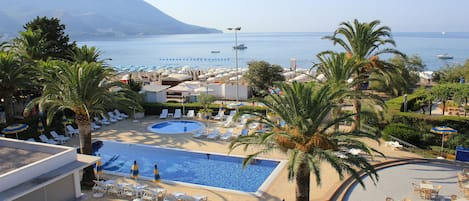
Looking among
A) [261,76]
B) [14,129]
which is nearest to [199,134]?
[14,129]

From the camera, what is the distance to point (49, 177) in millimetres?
10297

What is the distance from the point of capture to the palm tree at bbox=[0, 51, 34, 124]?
20281 mm

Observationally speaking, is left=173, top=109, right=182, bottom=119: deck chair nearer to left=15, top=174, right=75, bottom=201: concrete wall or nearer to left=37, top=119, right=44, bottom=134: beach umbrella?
left=37, top=119, right=44, bottom=134: beach umbrella

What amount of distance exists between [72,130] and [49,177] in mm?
12298

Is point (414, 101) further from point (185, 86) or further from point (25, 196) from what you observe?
point (25, 196)

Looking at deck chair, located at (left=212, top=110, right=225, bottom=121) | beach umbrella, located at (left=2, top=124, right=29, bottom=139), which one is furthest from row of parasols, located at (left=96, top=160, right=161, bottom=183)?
deck chair, located at (left=212, top=110, right=225, bottom=121)

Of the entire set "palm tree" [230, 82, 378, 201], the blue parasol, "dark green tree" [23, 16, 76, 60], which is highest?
"dark green tree" [23, 16, 76, 60]

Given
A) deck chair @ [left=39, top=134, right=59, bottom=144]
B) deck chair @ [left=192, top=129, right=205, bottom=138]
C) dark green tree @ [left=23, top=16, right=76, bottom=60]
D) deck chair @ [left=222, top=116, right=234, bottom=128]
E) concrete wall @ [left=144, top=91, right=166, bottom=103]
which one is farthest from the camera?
dark green tree @ [left=23, top=16, right=76, bottom=60]

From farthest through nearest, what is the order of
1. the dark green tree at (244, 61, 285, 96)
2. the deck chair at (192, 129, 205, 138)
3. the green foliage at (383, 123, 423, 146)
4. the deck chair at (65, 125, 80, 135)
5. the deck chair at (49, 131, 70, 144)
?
1. the dark green tree at (244, 61, 285, 96)
2. the deck chair at (65, 125, 80, 135)
3. the deck chair at (192, 129, 205, 138)
4. the deck chair at (49, 131, 70, 144)
5. the green foliage at (383, 123, 423, 146)

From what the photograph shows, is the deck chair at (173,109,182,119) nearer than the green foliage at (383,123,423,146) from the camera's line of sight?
No

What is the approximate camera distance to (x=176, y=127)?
2469 cm

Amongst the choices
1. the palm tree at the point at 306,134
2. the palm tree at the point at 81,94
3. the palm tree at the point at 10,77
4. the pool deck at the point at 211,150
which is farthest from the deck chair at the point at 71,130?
the palm tree at the point at 306,134

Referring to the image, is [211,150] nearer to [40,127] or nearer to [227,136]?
[227,136]

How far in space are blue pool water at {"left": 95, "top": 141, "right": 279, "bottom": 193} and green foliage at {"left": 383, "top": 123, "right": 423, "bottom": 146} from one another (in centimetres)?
669
